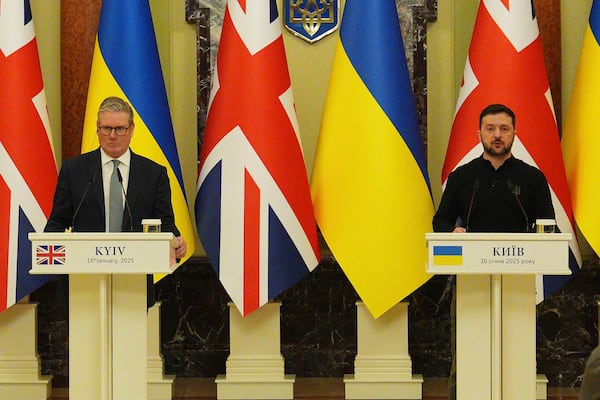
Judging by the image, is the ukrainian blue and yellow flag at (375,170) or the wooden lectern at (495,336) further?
the ukrainian blue and yellow flag at (375,170)

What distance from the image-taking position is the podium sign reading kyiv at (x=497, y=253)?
10.0 feet

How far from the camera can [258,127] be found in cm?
475

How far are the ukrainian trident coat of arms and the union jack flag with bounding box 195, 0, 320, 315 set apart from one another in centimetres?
58

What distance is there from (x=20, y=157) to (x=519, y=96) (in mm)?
2551

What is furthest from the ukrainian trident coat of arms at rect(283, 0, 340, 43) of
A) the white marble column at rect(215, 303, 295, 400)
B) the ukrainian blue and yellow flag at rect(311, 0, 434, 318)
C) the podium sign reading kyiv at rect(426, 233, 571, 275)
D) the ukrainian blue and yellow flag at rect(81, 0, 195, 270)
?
the podium sign reading kyiv at rect(426, 233, 571, 275)

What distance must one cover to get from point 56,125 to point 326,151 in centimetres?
164

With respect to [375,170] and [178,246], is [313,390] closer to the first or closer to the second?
[375,170]

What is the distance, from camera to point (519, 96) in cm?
474

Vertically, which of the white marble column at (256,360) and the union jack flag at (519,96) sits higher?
the union jack flag at (519,96)

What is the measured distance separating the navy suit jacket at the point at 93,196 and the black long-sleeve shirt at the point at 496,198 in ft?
3.72

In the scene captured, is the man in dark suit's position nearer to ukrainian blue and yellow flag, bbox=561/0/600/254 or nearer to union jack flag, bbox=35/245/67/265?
union jack flag, bbox=35/245/67/265

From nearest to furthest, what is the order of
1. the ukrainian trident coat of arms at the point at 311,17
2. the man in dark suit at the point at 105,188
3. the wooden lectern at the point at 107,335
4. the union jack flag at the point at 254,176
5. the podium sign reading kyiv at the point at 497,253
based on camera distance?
the podium sign reading kyiv at the point at 497,253 → the wooden lectern at the point at 107,335 → the man in dark suit at the point at 105,188 → the union jack flag at the point at 254,176 → the ukrainian trident coat of arms at the point at 311,17

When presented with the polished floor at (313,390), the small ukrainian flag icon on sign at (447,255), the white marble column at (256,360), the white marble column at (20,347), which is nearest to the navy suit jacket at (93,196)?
the small ukrainian flag icon on sign at (447,255)

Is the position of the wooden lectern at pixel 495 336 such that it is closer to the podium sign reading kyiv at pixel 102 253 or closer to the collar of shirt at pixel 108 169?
the podium sign reading kyiv at pixel 102 253
